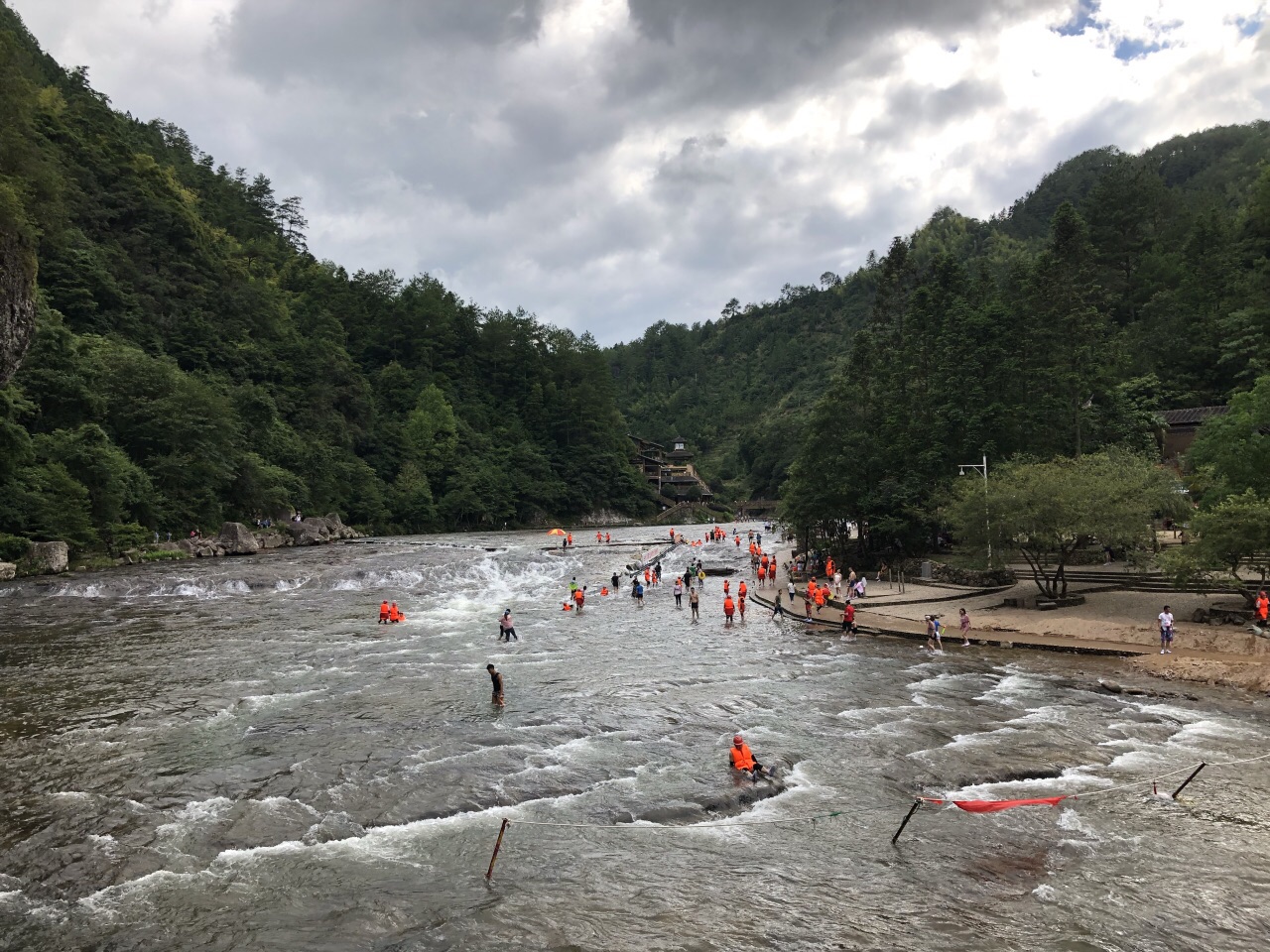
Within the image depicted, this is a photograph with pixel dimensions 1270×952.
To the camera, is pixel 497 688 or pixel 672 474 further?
pixel 672 474

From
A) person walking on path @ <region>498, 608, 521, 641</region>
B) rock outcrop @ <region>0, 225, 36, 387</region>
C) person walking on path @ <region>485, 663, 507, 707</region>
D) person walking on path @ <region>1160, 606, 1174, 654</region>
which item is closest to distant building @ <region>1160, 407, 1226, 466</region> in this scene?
person walking on path @ <region>1160, 606, 1174, 654</region>

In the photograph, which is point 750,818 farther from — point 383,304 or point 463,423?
point 383,304

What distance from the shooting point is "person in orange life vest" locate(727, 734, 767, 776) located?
40.9ft

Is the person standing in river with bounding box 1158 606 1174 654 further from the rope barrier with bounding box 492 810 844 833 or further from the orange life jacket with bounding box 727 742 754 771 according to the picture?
the rope barrier with bounding box 492 810 844 833

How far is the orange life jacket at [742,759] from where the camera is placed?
41.1 ft

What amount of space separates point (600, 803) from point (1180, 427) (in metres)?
52.8

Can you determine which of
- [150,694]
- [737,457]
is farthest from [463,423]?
[150,694]

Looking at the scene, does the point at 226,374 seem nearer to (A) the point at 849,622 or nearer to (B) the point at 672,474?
(A) the point at 849,622

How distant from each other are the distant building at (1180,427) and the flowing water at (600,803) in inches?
1439

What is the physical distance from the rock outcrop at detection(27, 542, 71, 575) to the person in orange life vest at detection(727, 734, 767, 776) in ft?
118

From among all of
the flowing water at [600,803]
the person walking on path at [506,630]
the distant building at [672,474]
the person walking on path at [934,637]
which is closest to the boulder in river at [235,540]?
the flowing water at [600,803]

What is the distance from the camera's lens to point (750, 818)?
11.1 metres

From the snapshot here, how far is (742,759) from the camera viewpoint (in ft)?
41.3

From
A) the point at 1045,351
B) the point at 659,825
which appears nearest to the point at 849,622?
the point at 659,825
